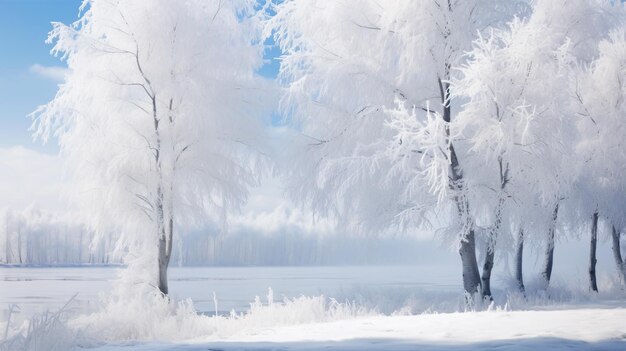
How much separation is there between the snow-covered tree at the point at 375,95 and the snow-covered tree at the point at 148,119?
2.10m

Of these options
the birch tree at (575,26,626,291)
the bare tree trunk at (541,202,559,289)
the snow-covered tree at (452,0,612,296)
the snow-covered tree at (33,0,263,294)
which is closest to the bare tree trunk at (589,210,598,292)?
the birch tree at (575,26,626,291)

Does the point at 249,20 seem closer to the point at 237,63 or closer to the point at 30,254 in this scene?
the point at 237,63

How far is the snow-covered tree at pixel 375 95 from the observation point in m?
13.5

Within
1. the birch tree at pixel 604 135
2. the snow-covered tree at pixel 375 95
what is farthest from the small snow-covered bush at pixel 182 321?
the birch tree at pixel 604 135

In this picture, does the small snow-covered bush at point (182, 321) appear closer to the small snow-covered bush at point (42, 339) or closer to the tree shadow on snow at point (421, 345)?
the small snow-covered bush at point (42, 339)

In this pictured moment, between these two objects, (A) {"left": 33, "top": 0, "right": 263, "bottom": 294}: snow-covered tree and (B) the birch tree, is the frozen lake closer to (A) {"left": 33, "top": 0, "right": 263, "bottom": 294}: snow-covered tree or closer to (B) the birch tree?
(A) {"left": 33, "top": 0, "right": 263, "bottom": 294}: snow-covered tree

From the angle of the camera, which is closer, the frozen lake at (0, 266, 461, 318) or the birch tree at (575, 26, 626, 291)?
the birch tree at (575, 26, 626, 291)

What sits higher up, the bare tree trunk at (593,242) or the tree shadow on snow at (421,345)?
the bare tree trunk at (593,242)

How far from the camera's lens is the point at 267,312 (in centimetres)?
1130

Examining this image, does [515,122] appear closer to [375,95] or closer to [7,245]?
[375,95]

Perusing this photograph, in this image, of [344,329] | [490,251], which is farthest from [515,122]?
[344,329]

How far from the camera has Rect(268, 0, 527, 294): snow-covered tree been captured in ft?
44.3

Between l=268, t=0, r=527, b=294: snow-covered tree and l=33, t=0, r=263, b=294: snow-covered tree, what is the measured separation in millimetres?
2103

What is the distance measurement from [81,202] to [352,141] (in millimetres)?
6472
